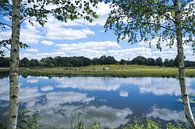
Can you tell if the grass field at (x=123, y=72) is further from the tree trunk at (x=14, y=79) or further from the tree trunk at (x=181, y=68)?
the tree trunk at (x=14, y=79)

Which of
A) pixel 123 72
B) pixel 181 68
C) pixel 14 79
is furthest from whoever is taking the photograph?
pixel 123 72

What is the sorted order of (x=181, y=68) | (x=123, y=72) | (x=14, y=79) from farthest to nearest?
(x=123, y=72), (x=181, y=68), (x=14, y=79)

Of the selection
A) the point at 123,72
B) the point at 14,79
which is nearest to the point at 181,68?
the point at 14,79

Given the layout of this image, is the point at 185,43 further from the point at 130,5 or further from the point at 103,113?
the point at 103,113

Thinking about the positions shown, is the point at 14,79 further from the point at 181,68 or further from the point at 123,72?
the point at 123,72

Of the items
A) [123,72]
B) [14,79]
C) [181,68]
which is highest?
[181,68]

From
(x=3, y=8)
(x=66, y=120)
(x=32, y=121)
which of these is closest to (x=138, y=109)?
(x=66, y=120)

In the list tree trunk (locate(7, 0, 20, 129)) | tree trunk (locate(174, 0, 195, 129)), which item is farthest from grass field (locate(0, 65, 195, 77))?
tree trunk (locate(7, 0, 20, 129))

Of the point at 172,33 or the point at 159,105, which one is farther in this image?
the point at 159,105

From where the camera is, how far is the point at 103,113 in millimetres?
33781

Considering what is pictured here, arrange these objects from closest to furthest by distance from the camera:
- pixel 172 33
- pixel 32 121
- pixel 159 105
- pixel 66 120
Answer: pixel 172 33, pixel 32 121, pixel 66 120, pixel 159 105

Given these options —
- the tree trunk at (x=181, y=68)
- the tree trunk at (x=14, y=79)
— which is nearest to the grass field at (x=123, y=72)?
the tree trunk at (x=181, y=68)

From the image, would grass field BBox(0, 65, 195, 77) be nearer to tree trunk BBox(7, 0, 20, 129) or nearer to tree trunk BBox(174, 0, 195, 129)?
tree trunk BBox(174, 0, 195, 129)

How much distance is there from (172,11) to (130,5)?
5.54ft
